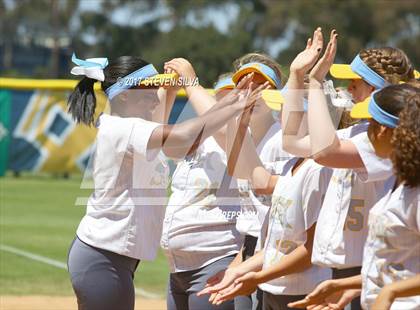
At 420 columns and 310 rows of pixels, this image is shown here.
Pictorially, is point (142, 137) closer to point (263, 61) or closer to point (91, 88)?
point (91, 88)

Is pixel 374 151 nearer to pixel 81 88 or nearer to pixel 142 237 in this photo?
pixel 142 237

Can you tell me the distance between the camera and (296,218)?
4910mm

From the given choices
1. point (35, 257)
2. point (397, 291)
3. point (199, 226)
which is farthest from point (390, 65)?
point (35, 257)

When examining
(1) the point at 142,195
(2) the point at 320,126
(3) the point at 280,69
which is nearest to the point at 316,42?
(2) the point at 320,126

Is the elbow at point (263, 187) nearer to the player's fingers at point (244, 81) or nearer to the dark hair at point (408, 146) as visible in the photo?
the player's fingers at point (244, 81)

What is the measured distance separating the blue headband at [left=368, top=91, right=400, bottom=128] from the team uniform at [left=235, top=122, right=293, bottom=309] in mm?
1469

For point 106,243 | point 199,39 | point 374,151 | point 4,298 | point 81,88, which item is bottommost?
point 199,39

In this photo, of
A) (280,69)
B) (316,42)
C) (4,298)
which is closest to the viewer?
(316,42)

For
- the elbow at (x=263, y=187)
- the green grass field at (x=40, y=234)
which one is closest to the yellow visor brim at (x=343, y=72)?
the elbow at (x=263, y=187)

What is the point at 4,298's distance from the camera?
10438 millimetres

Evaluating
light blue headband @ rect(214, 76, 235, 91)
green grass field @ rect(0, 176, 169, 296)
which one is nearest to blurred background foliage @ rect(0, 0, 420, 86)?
green grass field @ rect(0, 176, 169, 296)

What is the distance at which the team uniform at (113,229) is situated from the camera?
5594 mm

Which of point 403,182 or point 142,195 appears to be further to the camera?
point 142,195

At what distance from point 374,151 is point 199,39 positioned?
62427 millimetres
